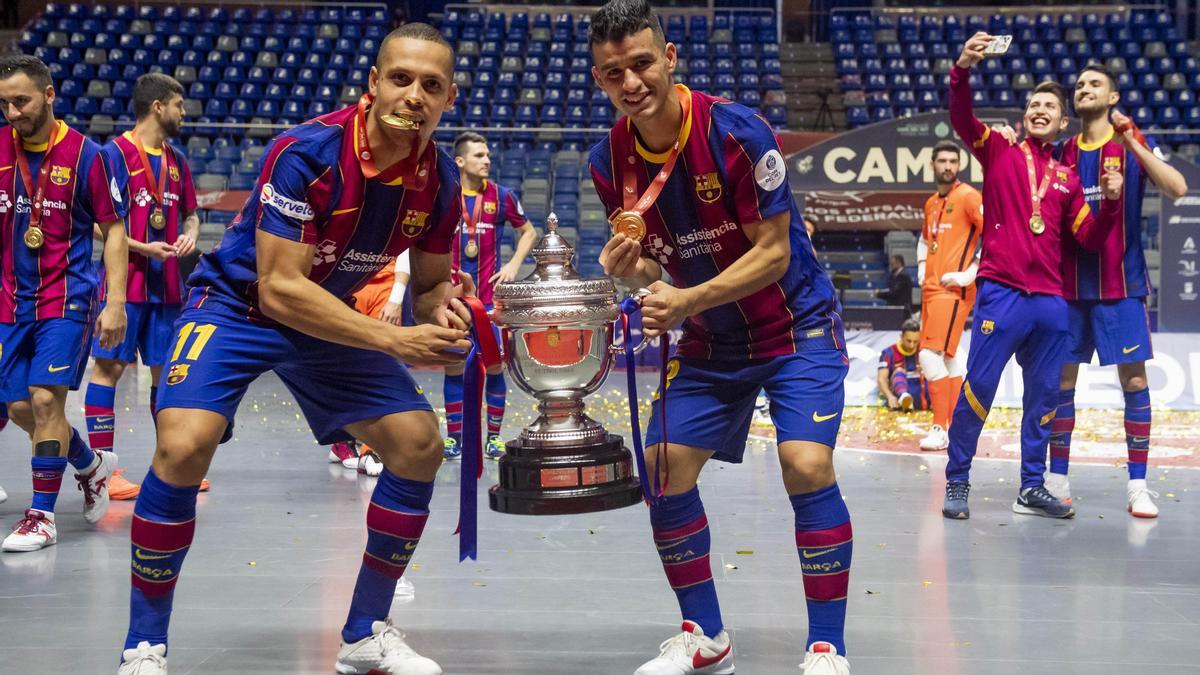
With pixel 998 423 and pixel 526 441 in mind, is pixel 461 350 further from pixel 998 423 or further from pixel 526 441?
pixel 998 423

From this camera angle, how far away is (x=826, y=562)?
10.8ft

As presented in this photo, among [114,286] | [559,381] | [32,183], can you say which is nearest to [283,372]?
[559,381]

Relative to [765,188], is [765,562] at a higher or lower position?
lower

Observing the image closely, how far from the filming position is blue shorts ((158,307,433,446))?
10.7 feet

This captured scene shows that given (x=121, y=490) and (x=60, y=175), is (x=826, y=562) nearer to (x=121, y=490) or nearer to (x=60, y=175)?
(x=60, y=175)

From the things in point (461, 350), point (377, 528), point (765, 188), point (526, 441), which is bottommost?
point (377, 528)

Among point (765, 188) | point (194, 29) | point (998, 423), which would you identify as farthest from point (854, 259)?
point (765, 188)

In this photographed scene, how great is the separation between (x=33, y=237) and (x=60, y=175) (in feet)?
0.93

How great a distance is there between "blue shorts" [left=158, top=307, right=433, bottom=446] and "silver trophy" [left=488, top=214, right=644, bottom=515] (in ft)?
1.21

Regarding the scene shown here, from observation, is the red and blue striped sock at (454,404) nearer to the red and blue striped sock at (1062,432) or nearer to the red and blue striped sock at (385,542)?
the red and blue striped sock at (1062,432)

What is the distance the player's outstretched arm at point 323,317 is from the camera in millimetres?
3041

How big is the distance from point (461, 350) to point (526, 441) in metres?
0.41

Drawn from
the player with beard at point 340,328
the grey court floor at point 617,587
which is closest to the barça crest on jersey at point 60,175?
the grey court floor at point 617,587

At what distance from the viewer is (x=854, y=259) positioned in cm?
1744
